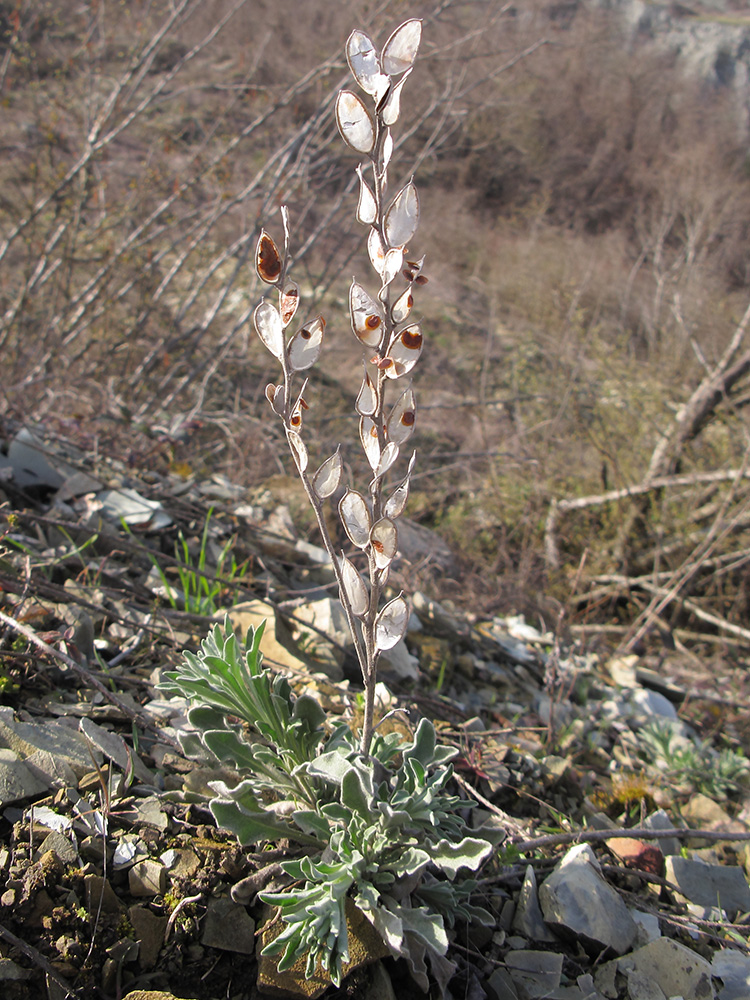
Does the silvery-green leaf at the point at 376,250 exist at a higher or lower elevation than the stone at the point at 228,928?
higher

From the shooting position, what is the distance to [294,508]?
154 inches

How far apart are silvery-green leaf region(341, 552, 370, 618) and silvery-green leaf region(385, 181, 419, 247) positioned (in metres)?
0.56

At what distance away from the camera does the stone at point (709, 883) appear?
5.93ft

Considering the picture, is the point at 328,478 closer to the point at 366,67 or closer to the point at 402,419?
the point at 402,419

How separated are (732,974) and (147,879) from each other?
1293 mm

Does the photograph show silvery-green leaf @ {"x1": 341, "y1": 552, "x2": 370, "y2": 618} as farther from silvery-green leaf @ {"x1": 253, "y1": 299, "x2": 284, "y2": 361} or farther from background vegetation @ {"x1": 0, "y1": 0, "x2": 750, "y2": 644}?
background vegetation @ {"x1": 0, "y1": 0, "x2": 750, "y2": 644}

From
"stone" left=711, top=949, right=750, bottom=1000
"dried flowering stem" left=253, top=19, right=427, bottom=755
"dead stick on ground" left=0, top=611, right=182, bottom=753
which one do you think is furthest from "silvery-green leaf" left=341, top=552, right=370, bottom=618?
"stone" left=711, top=949, right=750, bottom=1000

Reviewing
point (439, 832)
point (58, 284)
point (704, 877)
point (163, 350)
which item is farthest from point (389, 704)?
point (58, 284)

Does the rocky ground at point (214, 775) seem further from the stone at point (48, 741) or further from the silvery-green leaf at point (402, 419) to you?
the silvery-green leaf at point (402, 419)

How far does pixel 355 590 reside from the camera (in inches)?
48.2

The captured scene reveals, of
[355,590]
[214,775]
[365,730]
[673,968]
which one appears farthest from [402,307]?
[673,968]

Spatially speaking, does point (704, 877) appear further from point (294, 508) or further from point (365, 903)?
point (294, 508)

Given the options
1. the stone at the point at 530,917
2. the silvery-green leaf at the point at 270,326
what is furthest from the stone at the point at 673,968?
the silvery-green leaf at the point at 270,326

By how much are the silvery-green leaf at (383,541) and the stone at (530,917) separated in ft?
3.19
